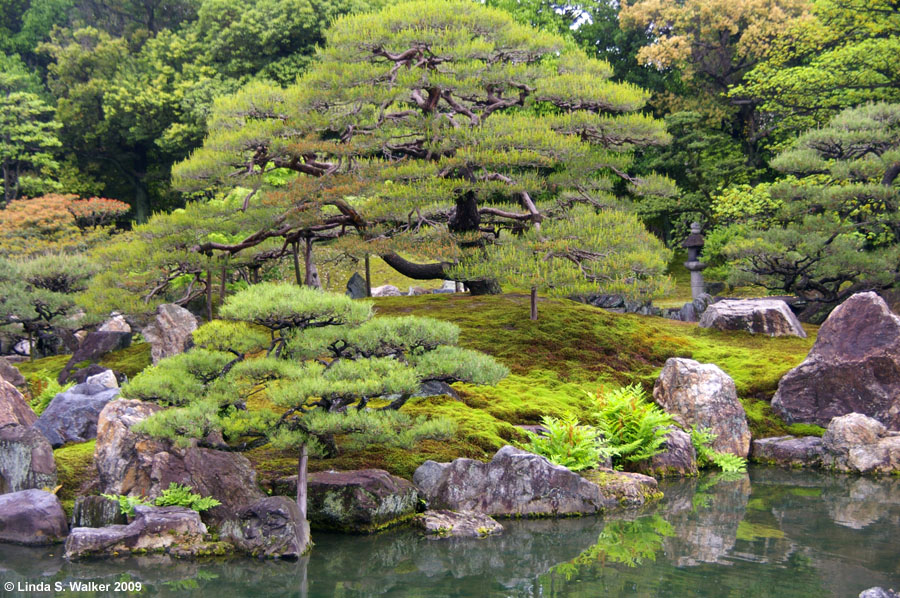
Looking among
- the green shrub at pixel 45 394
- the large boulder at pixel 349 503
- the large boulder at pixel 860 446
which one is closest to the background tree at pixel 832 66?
the large boulder at pixel 860 446

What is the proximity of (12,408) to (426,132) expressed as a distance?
25.8ft

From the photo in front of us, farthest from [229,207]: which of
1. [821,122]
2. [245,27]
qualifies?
[821,122]

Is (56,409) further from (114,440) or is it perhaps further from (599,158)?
(599,158)

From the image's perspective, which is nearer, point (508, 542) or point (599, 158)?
point (508, 542)

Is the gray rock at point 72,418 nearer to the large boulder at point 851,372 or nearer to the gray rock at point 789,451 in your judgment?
the gray rock at point 789,451

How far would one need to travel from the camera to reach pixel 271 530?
306 inches

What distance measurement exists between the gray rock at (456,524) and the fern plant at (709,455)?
4314 millimetres

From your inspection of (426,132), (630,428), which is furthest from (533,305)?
(630,428)

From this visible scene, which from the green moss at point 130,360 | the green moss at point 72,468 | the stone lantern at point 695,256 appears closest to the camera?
the green moss at point 72,468

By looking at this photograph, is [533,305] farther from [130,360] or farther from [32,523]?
[32,523]

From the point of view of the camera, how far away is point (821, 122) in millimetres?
24828

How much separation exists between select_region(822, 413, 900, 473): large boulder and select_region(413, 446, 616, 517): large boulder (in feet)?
14.8

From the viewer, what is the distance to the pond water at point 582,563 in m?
6.90

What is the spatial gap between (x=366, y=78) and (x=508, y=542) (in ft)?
27.3
